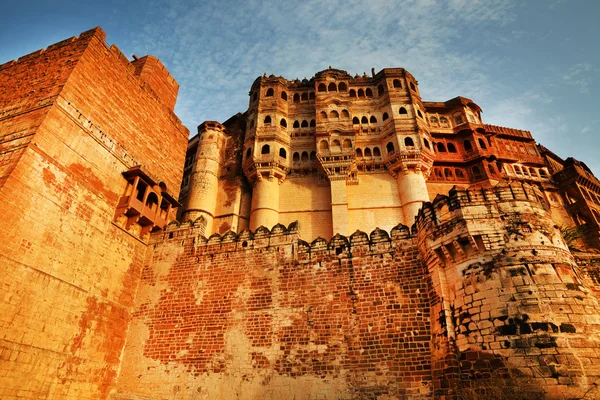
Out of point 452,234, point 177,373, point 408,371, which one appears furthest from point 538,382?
point 177,373

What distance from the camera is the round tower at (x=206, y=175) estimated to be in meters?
22.9

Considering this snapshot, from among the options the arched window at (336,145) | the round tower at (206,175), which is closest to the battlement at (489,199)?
the arched window at (336,145)

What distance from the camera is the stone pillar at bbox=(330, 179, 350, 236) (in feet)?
67.3

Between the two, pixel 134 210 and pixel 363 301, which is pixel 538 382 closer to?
pixel 363 301

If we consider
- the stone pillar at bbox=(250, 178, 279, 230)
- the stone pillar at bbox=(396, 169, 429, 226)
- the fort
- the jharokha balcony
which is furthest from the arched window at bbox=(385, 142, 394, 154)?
the jharokha balcony

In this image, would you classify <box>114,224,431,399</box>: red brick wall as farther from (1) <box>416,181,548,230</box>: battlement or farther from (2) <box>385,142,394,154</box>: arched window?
(2) <box>385,142,394,154</box>: arched window

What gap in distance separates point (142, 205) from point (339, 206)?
11.8 meters

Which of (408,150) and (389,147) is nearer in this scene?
(408,150)

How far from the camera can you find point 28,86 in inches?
439

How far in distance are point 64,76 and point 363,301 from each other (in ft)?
35.5

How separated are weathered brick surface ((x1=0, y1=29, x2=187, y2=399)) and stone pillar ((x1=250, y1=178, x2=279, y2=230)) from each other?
29.5 feet

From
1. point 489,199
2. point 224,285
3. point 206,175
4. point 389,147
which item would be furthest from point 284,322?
point 389,147

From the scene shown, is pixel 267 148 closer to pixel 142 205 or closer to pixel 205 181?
pixel 205 181

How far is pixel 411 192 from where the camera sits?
2166cm
